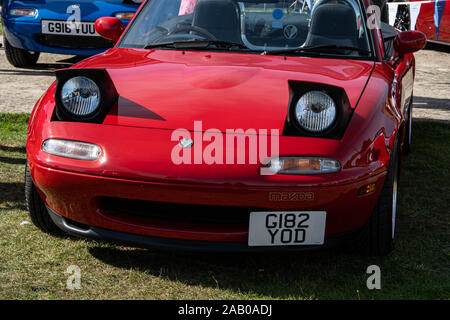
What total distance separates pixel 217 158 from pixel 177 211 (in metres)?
0.30

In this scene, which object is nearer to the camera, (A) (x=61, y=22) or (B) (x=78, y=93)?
(B) (x=78, y=93)

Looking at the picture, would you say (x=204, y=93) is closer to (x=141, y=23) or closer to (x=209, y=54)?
(x=209, y=54)

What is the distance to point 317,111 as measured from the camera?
8.79ft

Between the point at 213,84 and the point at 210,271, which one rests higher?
the point at 213,84

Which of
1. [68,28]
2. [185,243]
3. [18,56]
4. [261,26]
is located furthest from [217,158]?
[18,56]

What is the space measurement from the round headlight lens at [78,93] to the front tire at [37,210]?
17.8 inches

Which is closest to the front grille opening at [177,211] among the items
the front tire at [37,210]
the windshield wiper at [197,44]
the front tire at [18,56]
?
the front tire at [37,210]

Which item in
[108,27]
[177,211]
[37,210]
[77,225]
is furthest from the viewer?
[108,27]

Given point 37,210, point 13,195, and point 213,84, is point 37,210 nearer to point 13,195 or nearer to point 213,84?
point 13,195

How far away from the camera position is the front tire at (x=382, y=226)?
285cm

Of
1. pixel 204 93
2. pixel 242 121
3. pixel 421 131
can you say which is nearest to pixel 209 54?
pixel 204 93

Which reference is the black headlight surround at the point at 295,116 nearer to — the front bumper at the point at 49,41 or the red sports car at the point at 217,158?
the red sports car at the point at 217,158

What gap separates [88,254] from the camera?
298 cm

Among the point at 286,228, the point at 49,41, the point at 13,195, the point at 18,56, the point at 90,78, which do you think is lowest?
the point at 13,195
